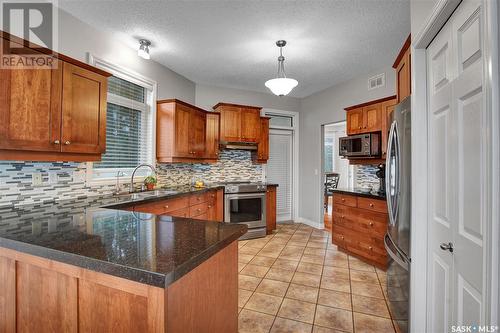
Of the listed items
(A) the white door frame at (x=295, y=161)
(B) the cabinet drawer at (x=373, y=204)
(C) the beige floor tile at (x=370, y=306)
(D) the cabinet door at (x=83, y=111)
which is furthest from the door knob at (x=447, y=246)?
(A) the white door frame at (x=295, y=161)

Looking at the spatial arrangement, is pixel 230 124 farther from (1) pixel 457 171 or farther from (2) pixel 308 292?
(1) pixel 457 171

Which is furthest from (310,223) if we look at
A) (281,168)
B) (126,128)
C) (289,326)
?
(126,128)

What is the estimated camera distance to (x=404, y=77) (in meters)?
2.07

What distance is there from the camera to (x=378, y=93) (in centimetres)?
377

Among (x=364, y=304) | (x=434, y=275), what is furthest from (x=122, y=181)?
(x=434, y=275)

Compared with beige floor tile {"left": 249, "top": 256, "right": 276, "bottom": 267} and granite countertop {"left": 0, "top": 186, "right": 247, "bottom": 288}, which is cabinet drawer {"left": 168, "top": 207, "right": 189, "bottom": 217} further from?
granite countertop {"left": 0, "top": 186, "right": 247, "bottom": 288}

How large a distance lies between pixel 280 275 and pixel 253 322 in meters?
0.88

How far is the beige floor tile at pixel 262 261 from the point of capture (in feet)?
10.2

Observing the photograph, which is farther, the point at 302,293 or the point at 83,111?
the point at 302,293

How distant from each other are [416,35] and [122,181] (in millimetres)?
3227

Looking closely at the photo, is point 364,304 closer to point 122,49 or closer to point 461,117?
point 461,117

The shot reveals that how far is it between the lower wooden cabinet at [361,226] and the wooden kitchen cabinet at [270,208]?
123 cm

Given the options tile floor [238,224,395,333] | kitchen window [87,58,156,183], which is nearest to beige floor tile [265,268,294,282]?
tile floor [238,224,395,333]

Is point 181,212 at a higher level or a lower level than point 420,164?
lower
